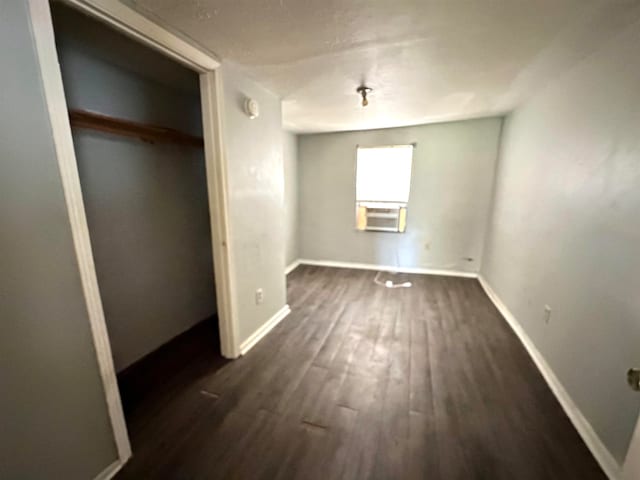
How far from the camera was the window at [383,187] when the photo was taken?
3.99 meters

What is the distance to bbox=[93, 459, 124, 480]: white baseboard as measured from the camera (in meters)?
1.21

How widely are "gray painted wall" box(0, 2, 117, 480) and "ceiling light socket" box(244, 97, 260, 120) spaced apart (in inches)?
48.5

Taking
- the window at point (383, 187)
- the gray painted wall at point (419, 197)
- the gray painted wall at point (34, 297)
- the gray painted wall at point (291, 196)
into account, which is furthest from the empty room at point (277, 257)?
the gray painted wall at point (291, 196)

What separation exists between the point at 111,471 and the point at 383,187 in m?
3.95

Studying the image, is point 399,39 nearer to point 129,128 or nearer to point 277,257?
point 129,128

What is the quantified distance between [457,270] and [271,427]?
135 inches

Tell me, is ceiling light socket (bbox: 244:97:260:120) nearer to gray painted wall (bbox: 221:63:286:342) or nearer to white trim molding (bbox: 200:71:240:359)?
gray painted wall (bbox: 221:63:286:342)

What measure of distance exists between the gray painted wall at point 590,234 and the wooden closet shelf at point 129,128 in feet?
9.08

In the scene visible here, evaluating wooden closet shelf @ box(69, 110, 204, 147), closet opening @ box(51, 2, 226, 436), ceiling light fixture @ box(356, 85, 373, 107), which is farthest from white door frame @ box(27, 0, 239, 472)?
ceiling light fixture @ box(356, 85, 373, 107)

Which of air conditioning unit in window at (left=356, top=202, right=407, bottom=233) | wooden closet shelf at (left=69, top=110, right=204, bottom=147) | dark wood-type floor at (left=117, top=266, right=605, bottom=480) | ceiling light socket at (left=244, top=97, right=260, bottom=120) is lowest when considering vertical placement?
dark wood-type floor at (left=117, top=266, right=605, bottom=480)

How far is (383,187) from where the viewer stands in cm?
413

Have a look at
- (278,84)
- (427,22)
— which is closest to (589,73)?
(427,22)

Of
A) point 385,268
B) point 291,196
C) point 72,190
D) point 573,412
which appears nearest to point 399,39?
point 72,190

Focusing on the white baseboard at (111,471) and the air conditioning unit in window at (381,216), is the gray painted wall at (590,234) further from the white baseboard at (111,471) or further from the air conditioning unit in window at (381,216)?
the white baseboard at (111,471)
